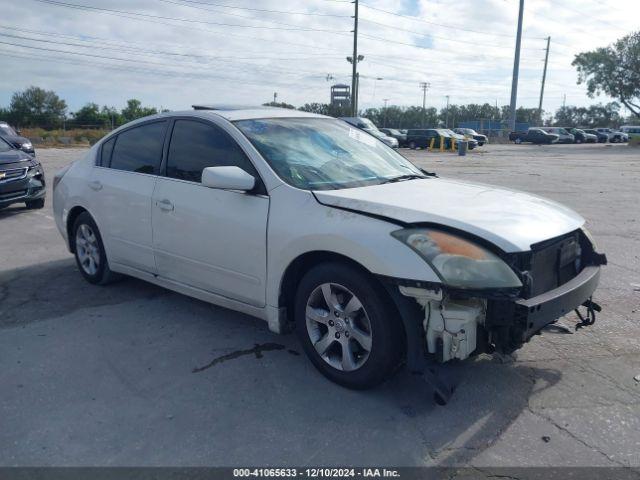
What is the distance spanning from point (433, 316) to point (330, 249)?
706 millimetres

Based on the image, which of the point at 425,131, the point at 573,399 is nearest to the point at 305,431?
the point at 573,399

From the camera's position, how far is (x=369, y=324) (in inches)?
127

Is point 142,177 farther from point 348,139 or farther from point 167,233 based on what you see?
point 348,139

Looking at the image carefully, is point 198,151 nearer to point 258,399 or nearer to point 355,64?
point 258,399

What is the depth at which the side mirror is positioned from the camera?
3697 mm

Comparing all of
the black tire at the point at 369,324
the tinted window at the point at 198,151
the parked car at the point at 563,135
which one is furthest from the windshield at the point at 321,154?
the parked car at the point at 563,135

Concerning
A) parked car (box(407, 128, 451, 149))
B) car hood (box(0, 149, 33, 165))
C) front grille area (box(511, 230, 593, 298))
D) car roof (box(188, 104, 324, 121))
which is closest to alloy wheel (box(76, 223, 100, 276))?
car roof (box(188, 104, 324, 121))

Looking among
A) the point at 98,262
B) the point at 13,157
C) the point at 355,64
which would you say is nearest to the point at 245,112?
the point at 98,262

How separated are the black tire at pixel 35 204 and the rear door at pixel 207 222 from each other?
671 cm

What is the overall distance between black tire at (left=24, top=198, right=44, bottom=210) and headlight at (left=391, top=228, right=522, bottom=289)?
352 inches

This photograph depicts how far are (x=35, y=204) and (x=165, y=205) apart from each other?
7.04 metres

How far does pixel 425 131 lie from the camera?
43312 millimetres

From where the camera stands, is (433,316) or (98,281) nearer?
(433,316)

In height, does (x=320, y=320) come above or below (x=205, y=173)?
below
